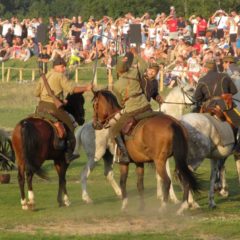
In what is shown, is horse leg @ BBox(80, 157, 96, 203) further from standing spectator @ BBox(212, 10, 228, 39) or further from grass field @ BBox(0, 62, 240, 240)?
standing spectator @ BBox(212, 10, 228, 39)

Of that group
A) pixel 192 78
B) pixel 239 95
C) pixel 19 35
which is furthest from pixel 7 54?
pixel 239 95

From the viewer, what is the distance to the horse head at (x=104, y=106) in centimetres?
1856

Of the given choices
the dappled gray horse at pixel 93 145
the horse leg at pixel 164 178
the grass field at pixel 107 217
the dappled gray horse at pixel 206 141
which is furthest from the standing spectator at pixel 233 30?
the horse leg at pixel 164 178

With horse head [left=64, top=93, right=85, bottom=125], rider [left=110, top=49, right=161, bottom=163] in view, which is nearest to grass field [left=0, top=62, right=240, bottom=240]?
rider [left=110, top=49, right=161, bottom=163]

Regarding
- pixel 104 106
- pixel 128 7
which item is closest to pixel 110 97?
pixel 104 106

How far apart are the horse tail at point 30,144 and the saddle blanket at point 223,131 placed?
3.27 meters

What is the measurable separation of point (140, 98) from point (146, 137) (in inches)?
33.6

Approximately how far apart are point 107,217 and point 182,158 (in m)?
1.63

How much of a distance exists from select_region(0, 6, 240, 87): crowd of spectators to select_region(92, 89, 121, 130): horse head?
15.3m

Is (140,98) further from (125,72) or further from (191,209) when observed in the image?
(191,209)

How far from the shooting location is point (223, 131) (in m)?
19.1

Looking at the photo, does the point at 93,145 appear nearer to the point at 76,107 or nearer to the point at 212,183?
the point at 76,107

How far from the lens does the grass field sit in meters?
15.5

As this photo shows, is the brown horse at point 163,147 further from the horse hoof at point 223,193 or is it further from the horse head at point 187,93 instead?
the horse head at point 187,93
